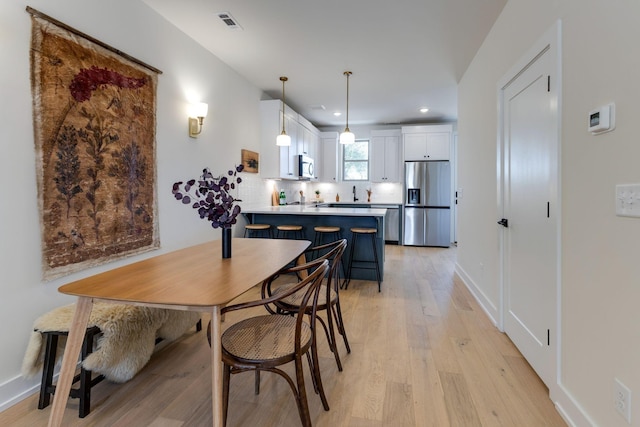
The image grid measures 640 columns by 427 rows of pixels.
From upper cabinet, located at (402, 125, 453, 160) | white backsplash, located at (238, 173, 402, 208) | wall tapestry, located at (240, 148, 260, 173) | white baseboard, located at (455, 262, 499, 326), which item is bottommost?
white baseboard, located at (455, 262, 499, 326)

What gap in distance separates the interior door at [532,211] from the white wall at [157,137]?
9.33 feet

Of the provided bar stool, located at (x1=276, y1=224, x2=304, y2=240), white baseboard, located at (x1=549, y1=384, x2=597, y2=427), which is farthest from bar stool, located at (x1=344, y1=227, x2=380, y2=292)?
white baseboard, located at (x1=549, y1=384, x2=597, y2=427)

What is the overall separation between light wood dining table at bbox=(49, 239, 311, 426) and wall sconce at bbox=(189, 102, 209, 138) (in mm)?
1736

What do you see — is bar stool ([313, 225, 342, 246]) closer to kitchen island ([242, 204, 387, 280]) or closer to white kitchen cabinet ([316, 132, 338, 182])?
kitchen island ([242, 204, 387, 280])

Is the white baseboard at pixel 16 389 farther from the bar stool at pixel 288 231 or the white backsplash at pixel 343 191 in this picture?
the white backsplash at pixel 343 191

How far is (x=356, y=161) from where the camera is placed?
7.47 meters

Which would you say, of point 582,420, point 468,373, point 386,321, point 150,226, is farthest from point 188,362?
point 582,420

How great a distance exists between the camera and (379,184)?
291 inches

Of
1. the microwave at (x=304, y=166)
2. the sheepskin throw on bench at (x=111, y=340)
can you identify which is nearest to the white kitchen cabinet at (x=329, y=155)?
the microwave at (x=304, y=166)

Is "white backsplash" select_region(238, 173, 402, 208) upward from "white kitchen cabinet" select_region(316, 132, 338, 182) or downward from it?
downward

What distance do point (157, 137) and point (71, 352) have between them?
6.33 feet

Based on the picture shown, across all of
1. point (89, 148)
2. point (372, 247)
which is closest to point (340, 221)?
point (372, 247)

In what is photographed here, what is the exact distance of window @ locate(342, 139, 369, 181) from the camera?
24.4 feet

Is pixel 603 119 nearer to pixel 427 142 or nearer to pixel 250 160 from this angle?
pixel 250 160
